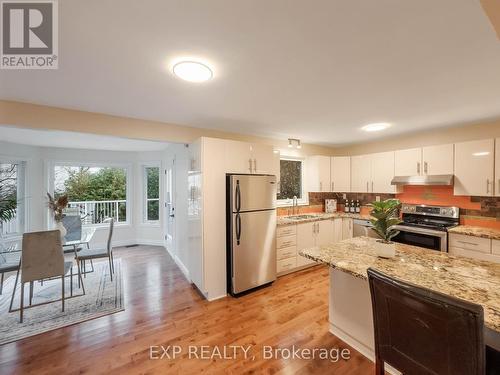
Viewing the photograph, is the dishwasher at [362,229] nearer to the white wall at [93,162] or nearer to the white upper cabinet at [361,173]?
the white upper cabinet at [361,173]

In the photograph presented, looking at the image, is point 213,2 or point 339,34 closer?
point 213,2

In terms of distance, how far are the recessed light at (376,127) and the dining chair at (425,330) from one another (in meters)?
2.68

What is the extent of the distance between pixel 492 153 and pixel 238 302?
3.83m

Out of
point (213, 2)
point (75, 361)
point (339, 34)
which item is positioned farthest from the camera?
point (75, 361)

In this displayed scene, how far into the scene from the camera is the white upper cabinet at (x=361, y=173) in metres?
4.19

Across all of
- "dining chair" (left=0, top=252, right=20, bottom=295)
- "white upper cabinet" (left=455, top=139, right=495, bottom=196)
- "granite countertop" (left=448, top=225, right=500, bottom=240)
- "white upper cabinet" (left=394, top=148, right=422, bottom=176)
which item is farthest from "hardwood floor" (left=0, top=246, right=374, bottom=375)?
"white upper cabinet" (left=455, top=139, right=495, bottom=196)

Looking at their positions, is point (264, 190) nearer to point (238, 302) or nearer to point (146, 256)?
point (238, 302)

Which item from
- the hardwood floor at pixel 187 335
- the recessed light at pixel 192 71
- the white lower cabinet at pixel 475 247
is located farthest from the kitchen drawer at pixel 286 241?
the recessed light at pixel 192 71

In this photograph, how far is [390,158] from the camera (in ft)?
12.7

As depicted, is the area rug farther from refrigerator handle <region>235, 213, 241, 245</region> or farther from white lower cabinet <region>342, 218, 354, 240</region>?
white lower cabinet <region>342, 218, 354, 240</region>

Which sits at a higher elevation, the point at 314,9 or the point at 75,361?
the point at 314,9

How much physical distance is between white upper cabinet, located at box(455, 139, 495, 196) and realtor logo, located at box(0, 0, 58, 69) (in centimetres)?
446

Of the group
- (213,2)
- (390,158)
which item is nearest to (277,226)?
(390,158)

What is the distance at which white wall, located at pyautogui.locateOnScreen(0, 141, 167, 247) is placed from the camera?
4.44 metres
